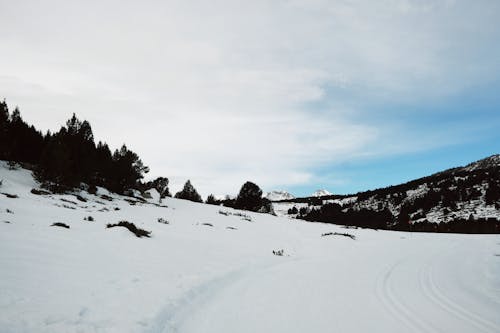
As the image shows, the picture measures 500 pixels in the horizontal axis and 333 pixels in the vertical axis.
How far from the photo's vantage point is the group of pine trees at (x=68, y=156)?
29.6m

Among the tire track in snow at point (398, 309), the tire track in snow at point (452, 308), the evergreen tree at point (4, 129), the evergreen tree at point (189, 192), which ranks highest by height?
the evergreen tree at point (4, 129)

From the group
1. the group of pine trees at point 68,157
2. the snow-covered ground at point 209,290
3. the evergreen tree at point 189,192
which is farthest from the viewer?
the evergreen tree at point 189,192

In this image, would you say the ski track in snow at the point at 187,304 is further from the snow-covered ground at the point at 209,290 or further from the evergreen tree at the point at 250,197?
the evergreen tree at the point at 250,197

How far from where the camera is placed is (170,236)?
1458cm

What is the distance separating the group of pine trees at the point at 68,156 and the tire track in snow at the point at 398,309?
28.9 meters

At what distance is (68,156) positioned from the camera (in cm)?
3000

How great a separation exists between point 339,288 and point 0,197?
732 inches

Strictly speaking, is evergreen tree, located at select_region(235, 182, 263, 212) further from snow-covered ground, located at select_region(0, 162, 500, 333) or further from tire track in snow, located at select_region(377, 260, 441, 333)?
tire track in snow, located at select_region(377, 260, 441, 333)

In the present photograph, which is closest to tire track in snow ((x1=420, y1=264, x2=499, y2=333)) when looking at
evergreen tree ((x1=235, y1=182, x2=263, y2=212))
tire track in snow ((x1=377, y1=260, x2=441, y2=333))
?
tire track in snow ((x1=377, y1=260, x2=441, y2=333))

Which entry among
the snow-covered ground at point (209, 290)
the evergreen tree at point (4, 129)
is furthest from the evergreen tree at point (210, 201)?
the snow-covered ground at point (209, 290)

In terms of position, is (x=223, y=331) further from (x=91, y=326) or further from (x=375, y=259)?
(x=375, y=259)

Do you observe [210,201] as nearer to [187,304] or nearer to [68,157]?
[68,157]

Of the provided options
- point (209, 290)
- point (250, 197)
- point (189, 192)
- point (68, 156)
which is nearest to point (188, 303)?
point (209, 290)

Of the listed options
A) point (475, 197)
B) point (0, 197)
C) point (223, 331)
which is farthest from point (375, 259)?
point (475, 197)
